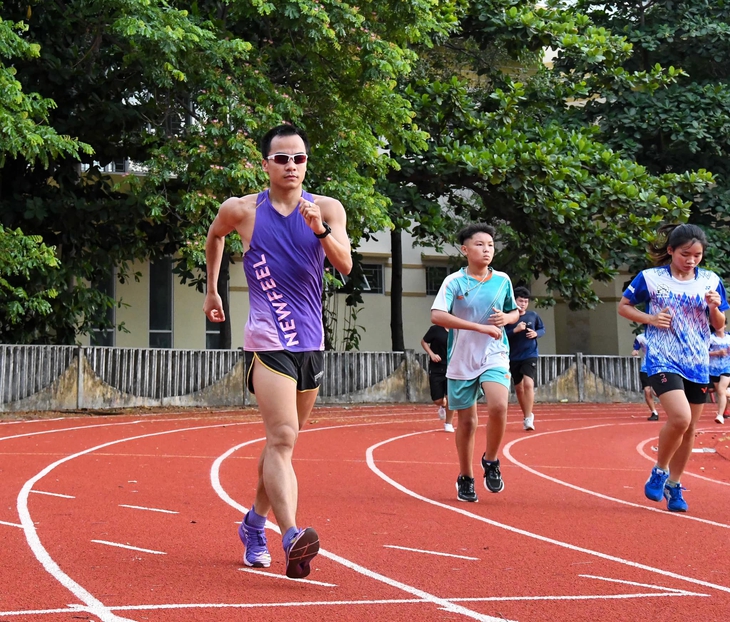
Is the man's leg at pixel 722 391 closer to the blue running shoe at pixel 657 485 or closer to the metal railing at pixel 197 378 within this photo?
the metal railing at pixel 197 378

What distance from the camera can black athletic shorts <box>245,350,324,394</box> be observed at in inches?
205

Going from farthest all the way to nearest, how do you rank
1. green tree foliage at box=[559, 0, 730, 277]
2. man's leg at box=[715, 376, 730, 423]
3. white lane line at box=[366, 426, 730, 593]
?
green tree foliage at box=[559, 0, 730, 277]
man's leg at box=[715, 376, 730, 423]
white lane line at box=[366, 426, 730, 593]

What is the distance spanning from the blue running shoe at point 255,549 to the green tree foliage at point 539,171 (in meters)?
15.7

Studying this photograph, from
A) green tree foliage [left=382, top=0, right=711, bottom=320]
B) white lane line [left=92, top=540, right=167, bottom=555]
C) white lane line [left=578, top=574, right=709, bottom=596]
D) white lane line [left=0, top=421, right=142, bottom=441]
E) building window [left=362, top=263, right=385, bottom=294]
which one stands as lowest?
white lane line [left=578, top=574, right=709, bottom=596]

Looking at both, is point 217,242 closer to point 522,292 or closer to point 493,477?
point 493,477

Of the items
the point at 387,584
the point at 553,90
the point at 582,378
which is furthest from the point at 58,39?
the point at 387,584

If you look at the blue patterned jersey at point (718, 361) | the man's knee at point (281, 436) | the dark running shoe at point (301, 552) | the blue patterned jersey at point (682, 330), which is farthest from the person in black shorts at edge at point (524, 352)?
the dark running shoe at point (301, 552)

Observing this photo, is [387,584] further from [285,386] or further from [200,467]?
[200,467]

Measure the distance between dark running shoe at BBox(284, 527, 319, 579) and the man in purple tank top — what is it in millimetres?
255

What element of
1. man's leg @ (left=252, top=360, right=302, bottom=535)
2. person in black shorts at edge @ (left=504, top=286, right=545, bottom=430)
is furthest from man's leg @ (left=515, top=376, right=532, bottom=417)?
man's leg @ (left=252, top=360, right=302, bottom=535)

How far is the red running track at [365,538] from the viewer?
15.2ft

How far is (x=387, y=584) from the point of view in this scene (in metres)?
5.07

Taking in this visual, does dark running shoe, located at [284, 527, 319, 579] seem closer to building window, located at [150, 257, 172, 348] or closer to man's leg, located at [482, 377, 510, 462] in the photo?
man's leg, located at [482, 377, 510, 462]

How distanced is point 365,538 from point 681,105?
22360mm
